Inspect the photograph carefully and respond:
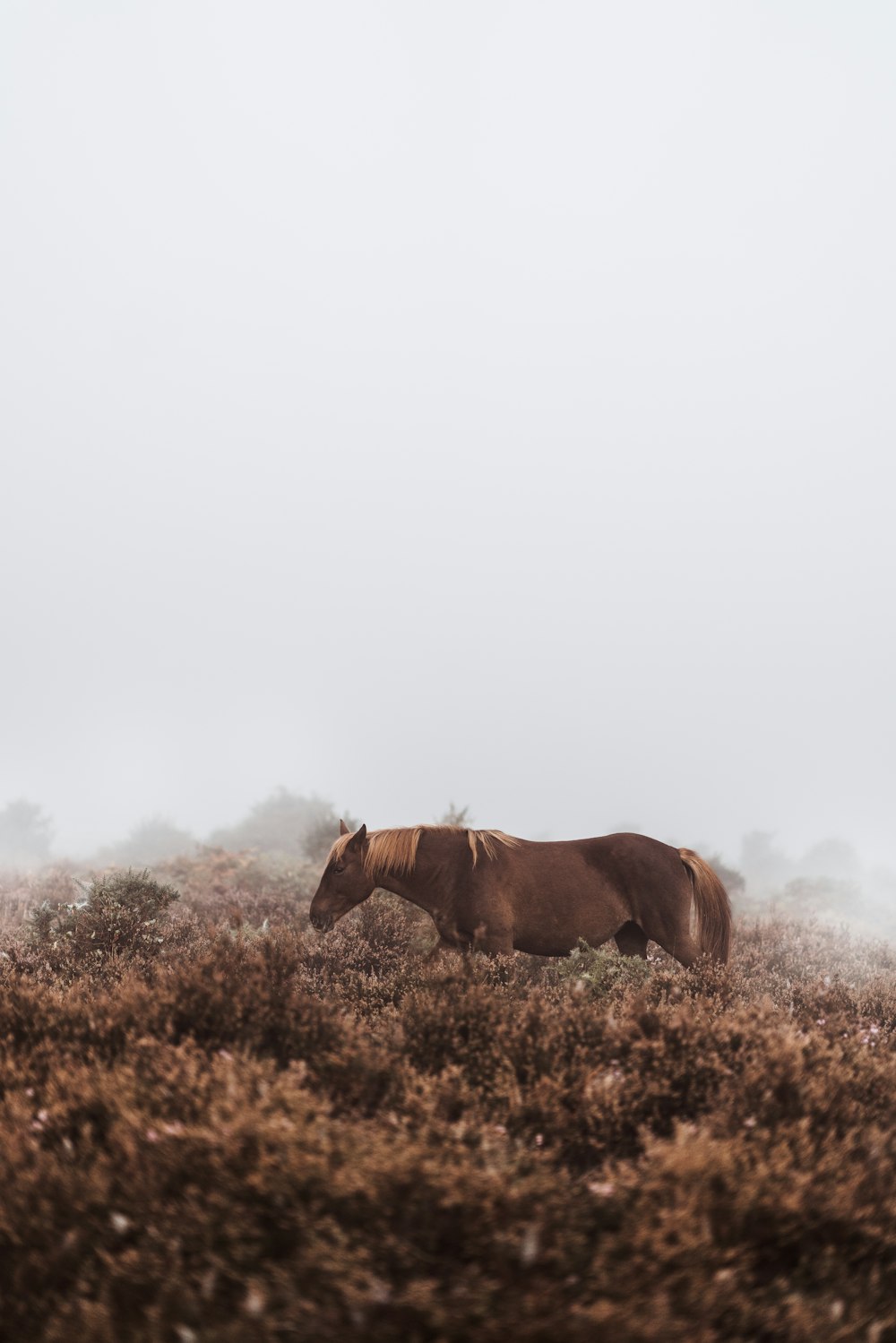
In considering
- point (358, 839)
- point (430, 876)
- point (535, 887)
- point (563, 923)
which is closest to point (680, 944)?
point (563, 923)

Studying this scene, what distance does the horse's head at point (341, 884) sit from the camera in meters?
7.43

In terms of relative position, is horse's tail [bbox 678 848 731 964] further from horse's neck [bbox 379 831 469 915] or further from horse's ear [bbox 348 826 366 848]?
horse's ear [bbox 348 826 366 848]

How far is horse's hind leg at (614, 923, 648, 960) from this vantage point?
7.71m

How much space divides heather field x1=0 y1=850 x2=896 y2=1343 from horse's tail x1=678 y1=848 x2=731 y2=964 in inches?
103

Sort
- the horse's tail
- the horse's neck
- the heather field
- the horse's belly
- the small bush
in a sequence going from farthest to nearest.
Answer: the horse's tail → the horse's neck → the horse's belly → the small bush → the heather field

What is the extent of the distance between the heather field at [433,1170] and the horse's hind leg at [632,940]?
298 centimetres

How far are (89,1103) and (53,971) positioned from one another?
3.76 metres

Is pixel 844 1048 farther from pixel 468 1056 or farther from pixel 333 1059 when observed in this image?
pixel 333 1059

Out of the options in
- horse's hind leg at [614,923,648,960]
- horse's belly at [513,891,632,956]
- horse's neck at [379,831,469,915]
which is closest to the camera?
horse's belly at [513,891,632,956]

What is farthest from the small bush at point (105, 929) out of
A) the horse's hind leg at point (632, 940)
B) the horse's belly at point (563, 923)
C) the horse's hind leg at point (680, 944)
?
the horse's hind leg at point (680, 944)

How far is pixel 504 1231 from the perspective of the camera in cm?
230

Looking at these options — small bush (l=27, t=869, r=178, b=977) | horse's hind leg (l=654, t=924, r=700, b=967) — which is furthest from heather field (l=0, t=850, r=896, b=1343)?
horse's hind leg (l=654, t=924, r=700, b=967)

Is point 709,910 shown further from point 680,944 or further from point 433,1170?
point 433,1170

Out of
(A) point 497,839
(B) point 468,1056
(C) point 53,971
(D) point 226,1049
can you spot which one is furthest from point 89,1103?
(A) point 497,839
